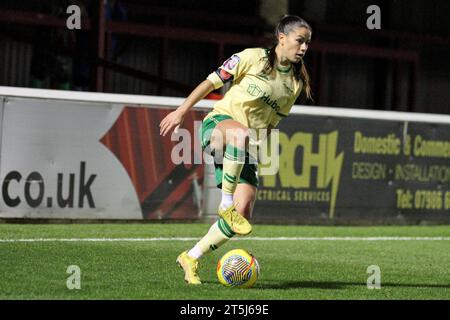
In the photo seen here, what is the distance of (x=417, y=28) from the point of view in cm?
2566

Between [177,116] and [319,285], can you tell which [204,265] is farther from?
[177,116]

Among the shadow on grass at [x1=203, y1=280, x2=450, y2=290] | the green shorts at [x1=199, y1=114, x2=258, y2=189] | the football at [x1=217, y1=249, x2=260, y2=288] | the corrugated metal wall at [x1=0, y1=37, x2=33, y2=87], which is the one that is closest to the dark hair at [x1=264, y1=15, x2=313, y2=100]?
the green shorts at [x1=199, y1=114, x2=258, y2=189]

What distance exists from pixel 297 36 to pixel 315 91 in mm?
13524

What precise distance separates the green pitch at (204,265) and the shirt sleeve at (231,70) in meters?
1.52

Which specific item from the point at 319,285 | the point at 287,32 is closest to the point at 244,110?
the point at 287,32

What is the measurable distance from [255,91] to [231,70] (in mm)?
249

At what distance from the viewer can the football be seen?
8664 mm

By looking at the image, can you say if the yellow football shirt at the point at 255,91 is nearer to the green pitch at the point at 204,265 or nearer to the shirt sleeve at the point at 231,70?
the shirt sleeve at the point at 231,70

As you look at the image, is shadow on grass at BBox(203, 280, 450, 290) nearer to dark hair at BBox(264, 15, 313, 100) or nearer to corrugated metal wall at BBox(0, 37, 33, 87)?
dark hair at BBox(264, 15, 313, 100)

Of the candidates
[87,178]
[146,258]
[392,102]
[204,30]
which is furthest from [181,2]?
[146,258]

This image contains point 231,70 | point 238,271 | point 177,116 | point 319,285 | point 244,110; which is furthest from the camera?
point 319,285

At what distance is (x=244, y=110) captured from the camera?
29.4 ft

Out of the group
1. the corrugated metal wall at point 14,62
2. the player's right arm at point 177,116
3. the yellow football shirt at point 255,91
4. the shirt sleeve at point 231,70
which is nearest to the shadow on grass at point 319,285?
the yellow football shirt at point 255,91

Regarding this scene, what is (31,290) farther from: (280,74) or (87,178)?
(87,178)
